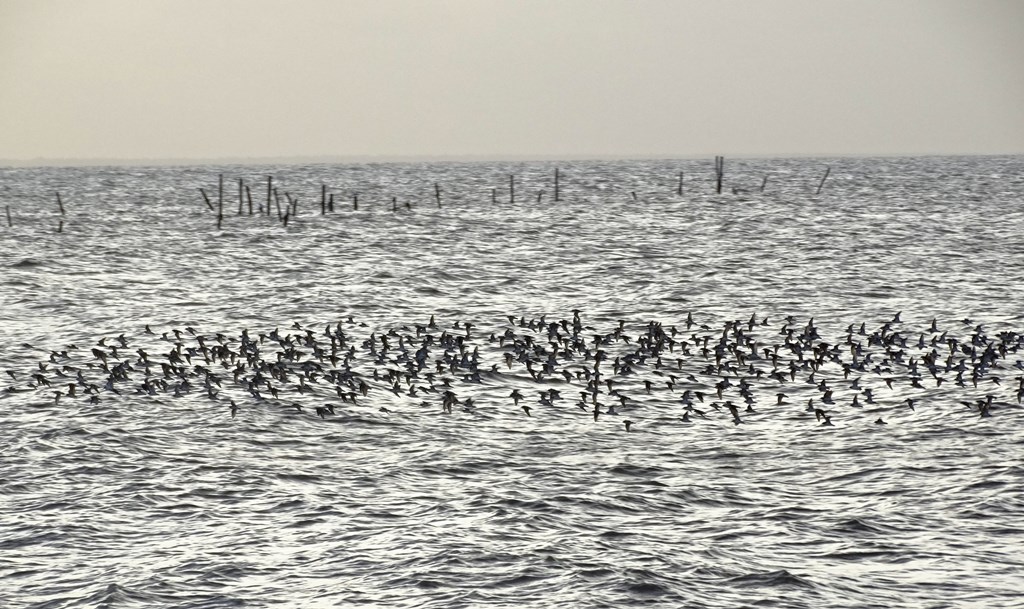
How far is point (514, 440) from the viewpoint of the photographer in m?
27.1

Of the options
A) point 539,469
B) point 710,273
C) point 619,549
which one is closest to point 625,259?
point 710,273

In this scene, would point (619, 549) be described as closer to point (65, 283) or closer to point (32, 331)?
point (32, 331)

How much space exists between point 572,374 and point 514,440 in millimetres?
7256

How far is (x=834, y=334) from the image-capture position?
1586 inches

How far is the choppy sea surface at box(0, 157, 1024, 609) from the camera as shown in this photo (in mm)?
18750

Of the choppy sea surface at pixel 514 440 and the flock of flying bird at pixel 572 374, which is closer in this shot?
the choppy sea surface at pixel 514 440

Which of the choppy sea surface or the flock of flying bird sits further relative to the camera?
the flock of flying bird

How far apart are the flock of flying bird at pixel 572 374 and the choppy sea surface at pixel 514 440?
135 millimetres

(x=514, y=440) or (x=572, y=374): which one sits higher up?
(x=572, y=374)

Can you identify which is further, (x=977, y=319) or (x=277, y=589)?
(x=977, y=319)

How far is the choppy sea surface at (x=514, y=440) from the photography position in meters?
18.8

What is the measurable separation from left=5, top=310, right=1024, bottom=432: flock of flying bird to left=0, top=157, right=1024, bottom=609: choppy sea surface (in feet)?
0.44

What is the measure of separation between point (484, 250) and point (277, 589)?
2264 inches

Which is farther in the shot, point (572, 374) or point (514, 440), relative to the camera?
point (572, 374)
